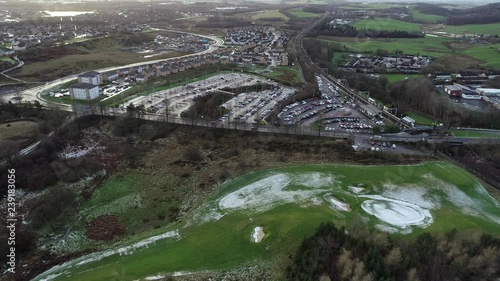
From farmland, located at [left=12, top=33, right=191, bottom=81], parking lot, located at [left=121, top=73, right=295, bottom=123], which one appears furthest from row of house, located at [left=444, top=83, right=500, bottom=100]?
farmland, located at [left=12, top=33, right=191, bottom=81]

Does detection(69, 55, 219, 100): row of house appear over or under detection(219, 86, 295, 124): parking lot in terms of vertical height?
over

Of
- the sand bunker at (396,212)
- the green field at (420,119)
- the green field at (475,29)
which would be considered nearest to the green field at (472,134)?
the green field at (420,119)

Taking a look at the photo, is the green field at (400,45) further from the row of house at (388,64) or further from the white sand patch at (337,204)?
the white sand patch at (337,204)

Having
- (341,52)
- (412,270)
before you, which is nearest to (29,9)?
(341,52)

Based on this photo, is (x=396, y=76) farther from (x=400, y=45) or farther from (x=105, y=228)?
(x=105, y=228)

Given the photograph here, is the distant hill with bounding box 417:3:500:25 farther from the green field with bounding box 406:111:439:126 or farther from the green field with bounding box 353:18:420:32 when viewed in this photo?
the green field with bounding box 406:111:439:126
